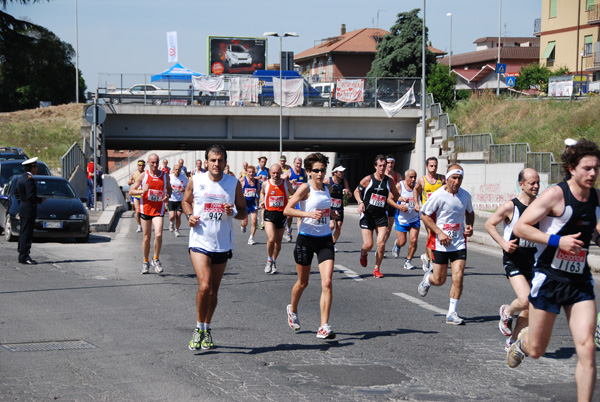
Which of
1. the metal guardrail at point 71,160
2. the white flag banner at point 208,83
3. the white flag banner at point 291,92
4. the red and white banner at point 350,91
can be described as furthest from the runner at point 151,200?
the red and white banner at point 350,91

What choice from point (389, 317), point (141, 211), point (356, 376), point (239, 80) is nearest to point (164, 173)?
point (141, 211)

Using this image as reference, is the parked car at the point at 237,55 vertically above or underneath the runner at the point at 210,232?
above

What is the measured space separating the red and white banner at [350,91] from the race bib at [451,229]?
3436 cm

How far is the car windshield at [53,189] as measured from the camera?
20656 mm

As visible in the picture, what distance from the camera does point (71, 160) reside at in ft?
106

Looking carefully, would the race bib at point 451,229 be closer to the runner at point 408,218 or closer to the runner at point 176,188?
the runner at point 408,218

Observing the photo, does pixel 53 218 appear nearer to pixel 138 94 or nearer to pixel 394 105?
pixel 138 94

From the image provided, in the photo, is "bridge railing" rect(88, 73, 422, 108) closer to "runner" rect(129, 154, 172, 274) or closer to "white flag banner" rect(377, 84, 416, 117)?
"white flag banner" rect(377, 84, 416, 117)

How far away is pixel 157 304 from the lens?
1047 centimetres

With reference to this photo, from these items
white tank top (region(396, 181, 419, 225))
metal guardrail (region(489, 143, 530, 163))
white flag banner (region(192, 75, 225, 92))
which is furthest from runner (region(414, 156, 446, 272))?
white flag banner (region(192, 75, 225, 92))

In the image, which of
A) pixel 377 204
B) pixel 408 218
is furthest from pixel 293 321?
pixel 408 218

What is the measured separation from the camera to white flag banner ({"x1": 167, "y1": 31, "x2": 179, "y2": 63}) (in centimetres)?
6606

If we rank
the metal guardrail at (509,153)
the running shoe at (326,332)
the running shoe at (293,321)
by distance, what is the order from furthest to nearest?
1. the metal guardrail at (509,153)
2. the running shoe at (293,321)
3. the running shoe at (326,332)

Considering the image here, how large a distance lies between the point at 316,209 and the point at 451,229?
1872mm
